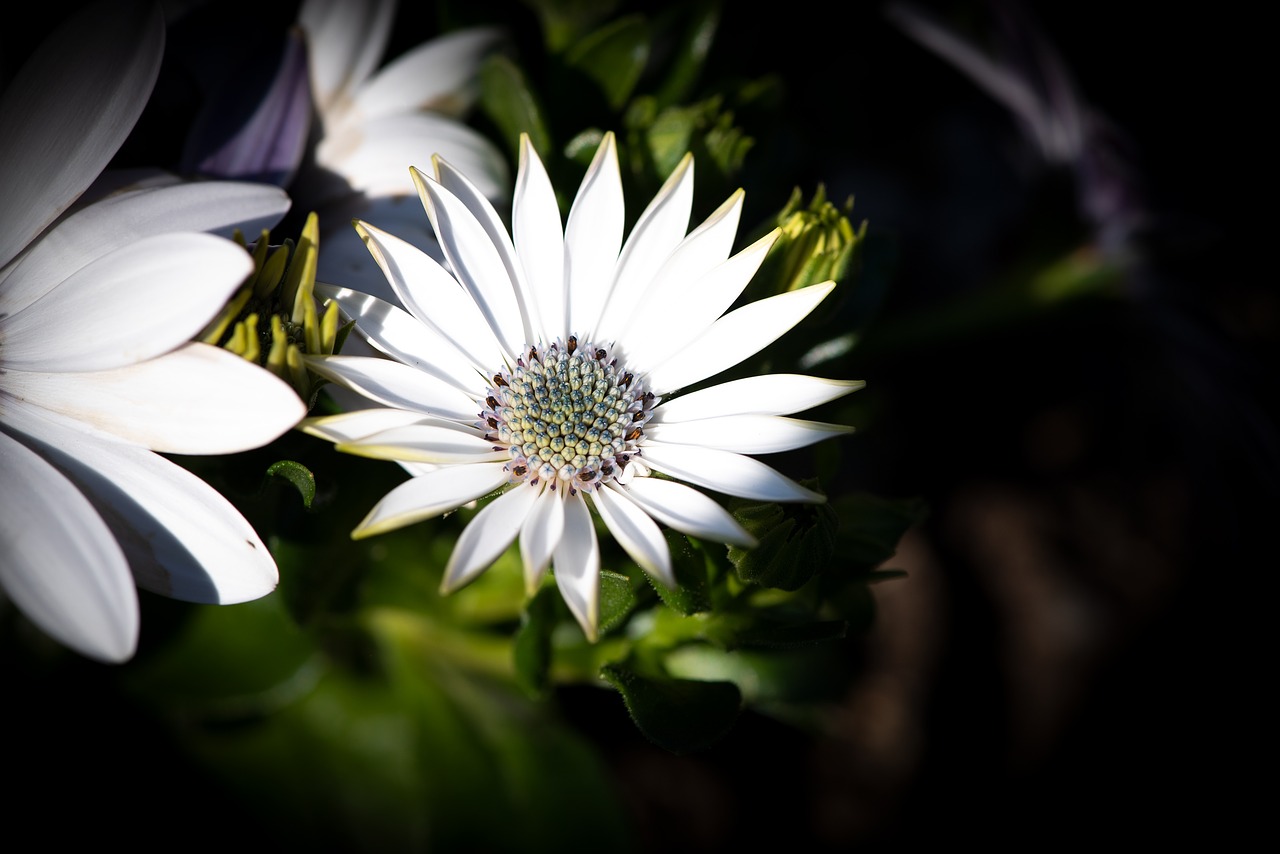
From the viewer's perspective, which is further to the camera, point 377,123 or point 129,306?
point 377,123

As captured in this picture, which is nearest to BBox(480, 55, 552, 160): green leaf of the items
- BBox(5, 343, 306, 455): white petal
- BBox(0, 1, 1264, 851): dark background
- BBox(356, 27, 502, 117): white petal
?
BBox(356, 27, 502, 117): white petal

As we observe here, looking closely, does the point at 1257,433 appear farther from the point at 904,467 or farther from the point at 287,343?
the point at 287,343

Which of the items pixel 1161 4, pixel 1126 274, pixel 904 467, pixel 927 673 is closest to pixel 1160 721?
pixel 927 673

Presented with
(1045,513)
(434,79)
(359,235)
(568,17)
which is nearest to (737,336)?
(359,235)

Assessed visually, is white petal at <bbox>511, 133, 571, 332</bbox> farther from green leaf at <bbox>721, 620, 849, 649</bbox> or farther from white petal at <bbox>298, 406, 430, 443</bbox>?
green leaf at <bbox>721, 620, 849, 649</bbox>

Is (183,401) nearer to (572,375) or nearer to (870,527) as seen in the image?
(572,375)

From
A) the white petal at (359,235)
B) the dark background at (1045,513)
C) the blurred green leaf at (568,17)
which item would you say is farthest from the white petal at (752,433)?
the dark background at (1045,513)
